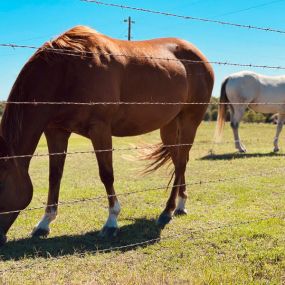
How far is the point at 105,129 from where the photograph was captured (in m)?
4.05

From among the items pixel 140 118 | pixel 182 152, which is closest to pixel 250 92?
pixel 182 152

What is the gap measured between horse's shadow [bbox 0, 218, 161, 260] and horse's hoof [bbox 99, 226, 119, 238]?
0.05 m

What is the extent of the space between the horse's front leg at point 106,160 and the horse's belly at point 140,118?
0.34 meters

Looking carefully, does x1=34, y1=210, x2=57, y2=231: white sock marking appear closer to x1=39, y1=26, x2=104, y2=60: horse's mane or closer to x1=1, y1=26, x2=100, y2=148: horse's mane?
x1=1, y1=26, x2=100, y2=148: horse's mane

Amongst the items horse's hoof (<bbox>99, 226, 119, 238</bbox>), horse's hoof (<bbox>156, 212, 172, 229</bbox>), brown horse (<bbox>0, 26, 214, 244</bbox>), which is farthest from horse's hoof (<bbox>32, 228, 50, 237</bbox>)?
horse's hoof (<bbox>156, 212, 172, 229</bbox>)

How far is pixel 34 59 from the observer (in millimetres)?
3766

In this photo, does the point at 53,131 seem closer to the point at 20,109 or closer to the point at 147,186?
the point at 20,109

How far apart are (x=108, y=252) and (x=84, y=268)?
0.43 m

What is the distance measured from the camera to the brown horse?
365 centimetres

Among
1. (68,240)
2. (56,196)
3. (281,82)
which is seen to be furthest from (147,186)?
(281,82)

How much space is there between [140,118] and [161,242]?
1.39 m

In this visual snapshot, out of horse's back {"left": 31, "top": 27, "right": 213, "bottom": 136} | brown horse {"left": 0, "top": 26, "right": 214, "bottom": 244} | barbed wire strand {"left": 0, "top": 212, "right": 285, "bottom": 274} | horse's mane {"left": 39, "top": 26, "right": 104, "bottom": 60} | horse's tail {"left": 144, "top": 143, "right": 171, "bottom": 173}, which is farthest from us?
horse's tail {"left": 144, "top": 143, "right": 171, "bottom": 173}

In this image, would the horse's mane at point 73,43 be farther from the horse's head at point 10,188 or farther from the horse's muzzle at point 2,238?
the horse's muzzle at point 2,238

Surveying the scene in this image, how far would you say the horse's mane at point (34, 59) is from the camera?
11.8 feet
